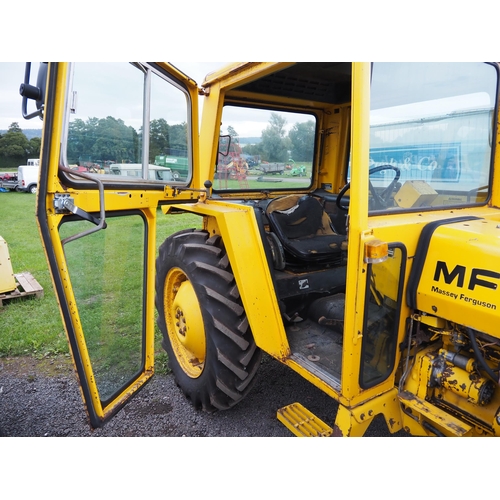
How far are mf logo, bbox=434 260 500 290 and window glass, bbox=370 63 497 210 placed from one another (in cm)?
37

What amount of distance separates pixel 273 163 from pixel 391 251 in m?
1.83

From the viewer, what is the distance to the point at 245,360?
242cm

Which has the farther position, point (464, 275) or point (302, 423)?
point (302, 423)

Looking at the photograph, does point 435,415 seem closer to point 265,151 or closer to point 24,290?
point 265,151

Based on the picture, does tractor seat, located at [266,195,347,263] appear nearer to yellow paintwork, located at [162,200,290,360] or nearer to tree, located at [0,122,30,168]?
yellow paintwork, located at [162,200,290,360]

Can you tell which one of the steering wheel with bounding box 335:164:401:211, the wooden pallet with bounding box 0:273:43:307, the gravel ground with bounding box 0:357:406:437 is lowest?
the gravel ground with bounding box 0:357:406:437

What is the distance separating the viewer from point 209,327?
243 cm

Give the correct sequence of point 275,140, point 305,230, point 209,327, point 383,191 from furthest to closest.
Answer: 1. point 275,140
2. point 305,230
3. point 209,327
4. point 383,191

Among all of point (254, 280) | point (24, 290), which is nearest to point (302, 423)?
point (254, 280)

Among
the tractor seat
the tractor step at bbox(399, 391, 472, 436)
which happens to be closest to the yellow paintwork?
the tractor seat

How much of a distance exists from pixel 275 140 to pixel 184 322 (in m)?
1.67

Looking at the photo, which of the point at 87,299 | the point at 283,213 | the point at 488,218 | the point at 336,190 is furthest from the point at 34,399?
the point at 488,218

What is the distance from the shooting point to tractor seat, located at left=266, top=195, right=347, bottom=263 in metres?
2.74

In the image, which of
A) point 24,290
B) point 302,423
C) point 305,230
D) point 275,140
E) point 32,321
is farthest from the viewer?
point 24,290
